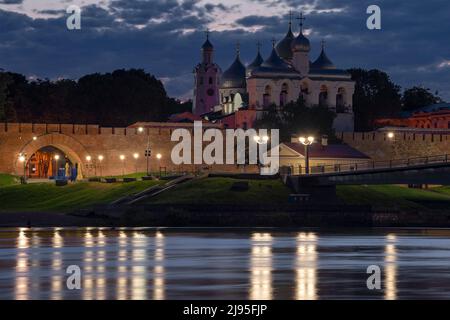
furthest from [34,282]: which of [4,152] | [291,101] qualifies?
[291,101]

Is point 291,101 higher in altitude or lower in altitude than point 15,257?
higher

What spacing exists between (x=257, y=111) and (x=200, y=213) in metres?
64.8

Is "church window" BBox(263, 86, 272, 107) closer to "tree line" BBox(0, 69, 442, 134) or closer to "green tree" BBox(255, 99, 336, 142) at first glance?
"green tree" BBox(255, 99, 336, 142)

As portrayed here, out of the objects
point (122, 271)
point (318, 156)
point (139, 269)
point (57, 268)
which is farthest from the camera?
point (318, 156)

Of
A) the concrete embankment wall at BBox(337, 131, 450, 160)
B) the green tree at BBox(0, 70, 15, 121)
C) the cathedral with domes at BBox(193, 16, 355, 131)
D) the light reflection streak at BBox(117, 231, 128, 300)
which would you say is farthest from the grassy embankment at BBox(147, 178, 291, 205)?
the cathedral with domes at BBox(193, 16, 355, 131)

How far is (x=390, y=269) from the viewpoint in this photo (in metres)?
47.6

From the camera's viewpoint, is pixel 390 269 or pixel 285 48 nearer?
pixel 390 269

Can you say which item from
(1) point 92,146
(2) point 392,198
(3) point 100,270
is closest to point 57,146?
(1) point 92,146

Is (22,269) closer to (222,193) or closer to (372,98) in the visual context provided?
(222,193)

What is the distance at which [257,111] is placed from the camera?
479 ft

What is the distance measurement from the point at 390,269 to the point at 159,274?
8743 millimetres

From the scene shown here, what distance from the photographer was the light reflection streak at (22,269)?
38.6 m

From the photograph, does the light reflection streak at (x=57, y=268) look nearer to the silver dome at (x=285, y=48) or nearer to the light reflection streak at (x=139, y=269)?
the light reflection streak at (x=139, y=269)

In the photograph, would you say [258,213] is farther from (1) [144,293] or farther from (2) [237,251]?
(1) [144,293]
